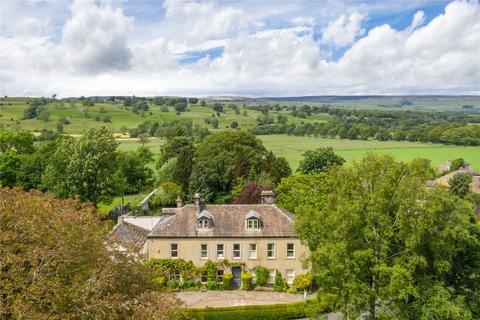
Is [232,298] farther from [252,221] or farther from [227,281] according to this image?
[252,221]

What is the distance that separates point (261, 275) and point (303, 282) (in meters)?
3.83

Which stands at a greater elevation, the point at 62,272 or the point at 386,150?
the point at 62,272

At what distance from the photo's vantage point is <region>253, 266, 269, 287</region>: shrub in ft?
132

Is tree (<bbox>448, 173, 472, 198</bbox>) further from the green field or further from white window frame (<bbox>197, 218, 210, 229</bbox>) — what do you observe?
the green field

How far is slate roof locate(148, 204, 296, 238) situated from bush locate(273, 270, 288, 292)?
364 cm

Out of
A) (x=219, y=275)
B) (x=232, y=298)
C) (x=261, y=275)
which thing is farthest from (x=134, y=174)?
(x=232, y=298)

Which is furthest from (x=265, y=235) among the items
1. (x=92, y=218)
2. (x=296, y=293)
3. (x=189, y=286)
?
(x=92, y=218)

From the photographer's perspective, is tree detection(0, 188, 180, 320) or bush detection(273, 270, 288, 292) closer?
tree detection(0, 188, 180, 320)

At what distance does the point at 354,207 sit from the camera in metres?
24.6

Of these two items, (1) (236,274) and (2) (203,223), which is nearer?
(1) (236,274)

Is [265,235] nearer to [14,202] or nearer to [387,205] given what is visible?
[387,205]

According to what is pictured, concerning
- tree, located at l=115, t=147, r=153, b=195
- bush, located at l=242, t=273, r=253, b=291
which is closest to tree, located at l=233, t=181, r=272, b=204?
bush, located at l=242, t=273, r=253, b=291

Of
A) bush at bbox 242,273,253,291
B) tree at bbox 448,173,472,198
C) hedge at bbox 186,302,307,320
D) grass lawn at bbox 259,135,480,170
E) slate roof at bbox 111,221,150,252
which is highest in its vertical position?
slate roof at bbox 111,221,150,252

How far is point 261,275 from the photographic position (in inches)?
1586
